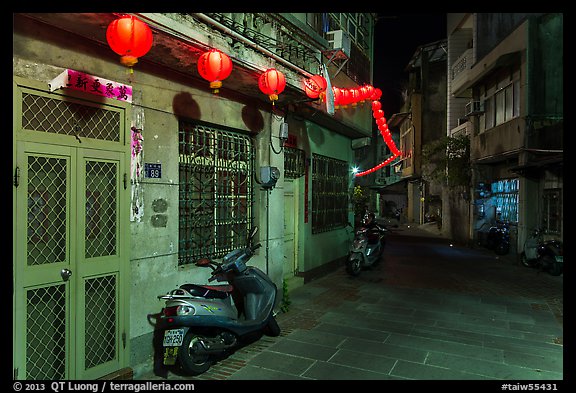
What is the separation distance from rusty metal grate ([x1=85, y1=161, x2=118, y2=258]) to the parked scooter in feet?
26.5

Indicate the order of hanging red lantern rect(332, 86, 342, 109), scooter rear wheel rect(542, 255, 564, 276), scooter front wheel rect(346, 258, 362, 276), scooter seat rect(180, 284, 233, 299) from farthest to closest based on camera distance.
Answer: scooter rear wheel rect(542, 255, 564, 276)
scooter front wheel rect(346, 258, 362, 276)
hanging red lantern rect(332, 86, 342, 109)
scooter seat rect(180, 284, 233, 299)

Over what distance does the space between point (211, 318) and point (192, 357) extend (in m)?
0.53

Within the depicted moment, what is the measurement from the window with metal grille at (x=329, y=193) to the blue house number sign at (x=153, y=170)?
629 centimetres

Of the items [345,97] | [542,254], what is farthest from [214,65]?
[542,254]

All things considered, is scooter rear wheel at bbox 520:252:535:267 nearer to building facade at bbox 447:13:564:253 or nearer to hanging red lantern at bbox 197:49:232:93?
building facade at bbox 447:13:564:253

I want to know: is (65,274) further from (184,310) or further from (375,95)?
(375,95)

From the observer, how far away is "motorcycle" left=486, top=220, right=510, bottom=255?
645 inches

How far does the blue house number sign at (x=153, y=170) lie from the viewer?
5.39 meters

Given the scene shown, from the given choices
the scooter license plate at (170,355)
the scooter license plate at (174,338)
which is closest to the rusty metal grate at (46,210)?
the scooter license plate at (174,338)

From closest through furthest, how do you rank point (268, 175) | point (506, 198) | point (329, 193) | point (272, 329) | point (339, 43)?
1. point (272, 329)
2. point (268, 175)
3. point (339, 43)
4. point (329, 193)
5. point (506, 198)

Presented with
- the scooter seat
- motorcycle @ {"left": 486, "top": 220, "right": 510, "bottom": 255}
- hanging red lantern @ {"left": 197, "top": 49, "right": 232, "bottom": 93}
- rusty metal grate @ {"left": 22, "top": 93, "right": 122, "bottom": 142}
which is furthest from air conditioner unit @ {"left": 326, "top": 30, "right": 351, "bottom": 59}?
motorcycle @ {"left": 486, "top": 220, "right": 510, "bottom": 255}

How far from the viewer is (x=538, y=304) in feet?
29.7

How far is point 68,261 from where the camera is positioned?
175 inches

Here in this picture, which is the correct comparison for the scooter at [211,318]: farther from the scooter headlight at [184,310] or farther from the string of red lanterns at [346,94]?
the string of red lanterns at [346,94]
